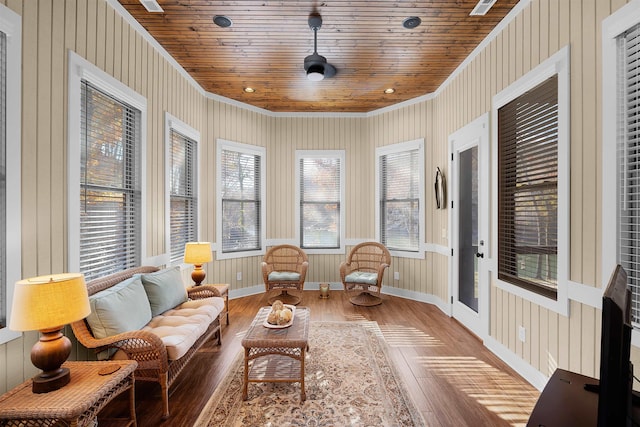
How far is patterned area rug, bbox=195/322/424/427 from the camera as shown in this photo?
2.09 meters

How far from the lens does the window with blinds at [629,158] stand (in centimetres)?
177

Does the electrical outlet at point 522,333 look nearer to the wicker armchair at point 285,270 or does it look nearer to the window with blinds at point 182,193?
the wicker armchair at point 285,270

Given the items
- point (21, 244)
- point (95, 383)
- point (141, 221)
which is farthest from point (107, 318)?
point (141, 221)

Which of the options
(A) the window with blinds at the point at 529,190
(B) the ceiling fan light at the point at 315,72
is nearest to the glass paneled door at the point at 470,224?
(A) the window with blinds at the point at 529,190

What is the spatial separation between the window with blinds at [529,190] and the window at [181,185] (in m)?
3.69

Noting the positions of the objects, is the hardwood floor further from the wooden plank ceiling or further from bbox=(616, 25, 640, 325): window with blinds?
the wooden plank ceiling

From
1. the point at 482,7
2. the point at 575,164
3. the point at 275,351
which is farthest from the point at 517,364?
the point at 482,7

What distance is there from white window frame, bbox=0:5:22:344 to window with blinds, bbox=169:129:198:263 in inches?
76.3

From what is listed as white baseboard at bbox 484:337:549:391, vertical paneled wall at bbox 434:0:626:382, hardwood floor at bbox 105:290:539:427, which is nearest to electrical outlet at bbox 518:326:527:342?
vertical paneled wall at bbox 434:0:626:382

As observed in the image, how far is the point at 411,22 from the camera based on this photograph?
3.05 metres

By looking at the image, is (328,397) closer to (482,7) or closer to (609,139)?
(609,139)

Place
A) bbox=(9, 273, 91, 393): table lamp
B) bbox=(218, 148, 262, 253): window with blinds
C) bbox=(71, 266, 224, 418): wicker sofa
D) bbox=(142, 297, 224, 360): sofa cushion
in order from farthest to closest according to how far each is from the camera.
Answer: bbox=(218, 148, 262, 253): window with blinds
bbox=(142, 297, 224, 360): sofa cushion
bbox=(71, 266, 224, 418): wicker sofa
bbox=(9, 273, 91, 393): table lamp

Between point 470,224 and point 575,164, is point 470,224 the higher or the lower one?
the lower one

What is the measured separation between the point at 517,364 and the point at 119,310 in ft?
10.9
